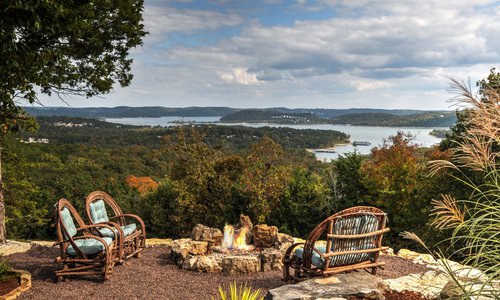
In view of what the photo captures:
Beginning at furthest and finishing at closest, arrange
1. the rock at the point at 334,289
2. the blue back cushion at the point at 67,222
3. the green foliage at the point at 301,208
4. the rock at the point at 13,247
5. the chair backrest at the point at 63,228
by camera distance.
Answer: the green foliage at the point at 301,208
the rock at the point at 13,247
the blue back cushion at the point at 67,222
the chair backrest at the point at 63,228
the rock at the point at 334,289

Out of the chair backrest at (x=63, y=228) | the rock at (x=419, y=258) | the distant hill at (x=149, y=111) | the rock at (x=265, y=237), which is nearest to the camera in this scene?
the chair backrest at (x=63, y=228)

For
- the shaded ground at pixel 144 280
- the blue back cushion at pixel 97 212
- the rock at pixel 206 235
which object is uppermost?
the blue back cushion at pixel 97 212

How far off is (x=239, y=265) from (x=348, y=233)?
6.32 ft

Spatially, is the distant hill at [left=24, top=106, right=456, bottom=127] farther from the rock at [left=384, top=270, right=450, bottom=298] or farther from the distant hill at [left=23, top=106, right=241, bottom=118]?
the rock at [left=384, top=270, right=450, bottom=298]

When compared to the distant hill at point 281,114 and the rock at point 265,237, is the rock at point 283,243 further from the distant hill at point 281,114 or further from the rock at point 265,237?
the distant hill at point 281,114

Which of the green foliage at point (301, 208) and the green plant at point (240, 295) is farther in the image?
the green foliage at point (301, 208)

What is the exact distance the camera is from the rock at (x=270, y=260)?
263 inches

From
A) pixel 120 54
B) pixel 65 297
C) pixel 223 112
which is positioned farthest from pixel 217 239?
pixel 223 112

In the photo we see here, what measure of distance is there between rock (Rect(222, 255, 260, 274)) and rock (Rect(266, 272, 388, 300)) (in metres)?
1.61

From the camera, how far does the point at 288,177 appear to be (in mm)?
14438

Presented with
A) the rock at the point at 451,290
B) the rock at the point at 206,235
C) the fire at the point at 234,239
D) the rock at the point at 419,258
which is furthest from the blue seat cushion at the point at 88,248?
the rock at the point at 419,258

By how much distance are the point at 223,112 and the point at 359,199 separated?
102 metres

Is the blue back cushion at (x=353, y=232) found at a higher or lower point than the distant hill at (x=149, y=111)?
lower

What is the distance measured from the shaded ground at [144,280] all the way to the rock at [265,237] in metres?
1.38
